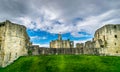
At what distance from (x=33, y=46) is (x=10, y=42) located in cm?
756

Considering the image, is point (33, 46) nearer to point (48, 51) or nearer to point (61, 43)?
point (48, 51)

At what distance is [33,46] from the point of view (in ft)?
169

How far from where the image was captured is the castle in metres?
45.0

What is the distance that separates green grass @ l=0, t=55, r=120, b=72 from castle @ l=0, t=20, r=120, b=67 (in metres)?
5.07

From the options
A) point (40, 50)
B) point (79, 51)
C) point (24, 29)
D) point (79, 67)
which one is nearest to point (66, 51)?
point (79, 51)

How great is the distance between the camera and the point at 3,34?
4522 cm

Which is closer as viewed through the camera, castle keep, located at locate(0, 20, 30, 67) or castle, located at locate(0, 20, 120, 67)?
castle keep, located at locate(0, 20, 30, 67)

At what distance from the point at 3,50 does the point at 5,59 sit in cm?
214

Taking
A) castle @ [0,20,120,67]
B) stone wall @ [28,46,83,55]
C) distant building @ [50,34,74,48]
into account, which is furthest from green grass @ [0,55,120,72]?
distant building @ [50,34,74,48]

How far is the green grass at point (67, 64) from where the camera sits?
1415 inches

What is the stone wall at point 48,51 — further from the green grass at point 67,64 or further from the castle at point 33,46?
the green grass at point 67,64

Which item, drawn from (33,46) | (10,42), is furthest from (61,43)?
(10,42)

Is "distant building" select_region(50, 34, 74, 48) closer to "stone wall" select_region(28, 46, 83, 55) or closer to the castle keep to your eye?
"stone wall" select_region(28, 46, 83, 55)

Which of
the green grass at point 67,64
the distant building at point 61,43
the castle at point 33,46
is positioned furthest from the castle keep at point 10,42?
the distant building at point 61,43
